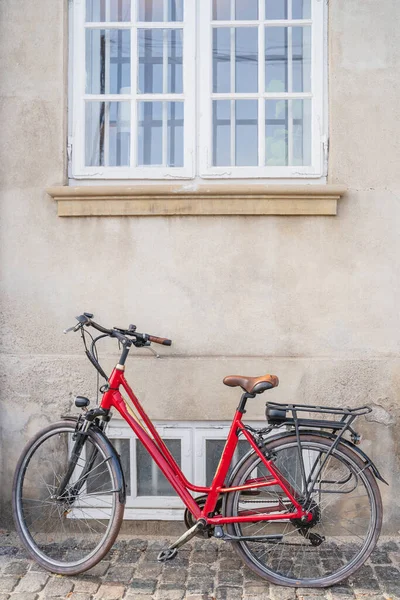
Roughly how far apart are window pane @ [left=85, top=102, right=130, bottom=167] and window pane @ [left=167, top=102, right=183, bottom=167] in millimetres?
304

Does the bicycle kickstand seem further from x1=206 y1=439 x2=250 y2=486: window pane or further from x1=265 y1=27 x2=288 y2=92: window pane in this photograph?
x1=265 y1=27 x2=288 y2=92: window pane

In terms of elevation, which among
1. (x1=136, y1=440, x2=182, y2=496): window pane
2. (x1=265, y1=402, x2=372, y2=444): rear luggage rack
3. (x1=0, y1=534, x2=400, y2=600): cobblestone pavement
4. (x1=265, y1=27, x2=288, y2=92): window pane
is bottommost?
(x1=0, y1=534, x2=400, y2=600): cobblestone pavement

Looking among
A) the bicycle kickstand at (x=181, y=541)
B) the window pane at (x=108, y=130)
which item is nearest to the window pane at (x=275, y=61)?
the window pane at (x=108, y=130)

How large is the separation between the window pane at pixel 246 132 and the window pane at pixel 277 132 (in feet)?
0.28

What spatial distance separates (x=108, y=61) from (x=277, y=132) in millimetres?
1317

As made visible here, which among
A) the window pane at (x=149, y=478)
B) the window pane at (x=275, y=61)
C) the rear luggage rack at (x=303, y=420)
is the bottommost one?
the window pane at (x=149, y=478)

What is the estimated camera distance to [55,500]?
429cm

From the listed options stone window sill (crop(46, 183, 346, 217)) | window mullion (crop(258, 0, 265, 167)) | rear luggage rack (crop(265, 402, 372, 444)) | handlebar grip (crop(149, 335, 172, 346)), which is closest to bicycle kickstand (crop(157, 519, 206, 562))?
rear luggage rack (crop(265, 402, 372, 444))

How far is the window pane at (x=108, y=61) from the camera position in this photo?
493cm

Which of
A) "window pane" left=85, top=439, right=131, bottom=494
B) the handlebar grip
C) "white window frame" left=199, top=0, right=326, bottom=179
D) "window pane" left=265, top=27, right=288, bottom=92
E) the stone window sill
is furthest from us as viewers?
"window pane" left=265, top=27, right=288, bottom=92

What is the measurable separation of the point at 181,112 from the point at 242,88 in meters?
0.47

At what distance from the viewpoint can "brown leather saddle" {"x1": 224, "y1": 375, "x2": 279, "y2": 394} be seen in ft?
13.1

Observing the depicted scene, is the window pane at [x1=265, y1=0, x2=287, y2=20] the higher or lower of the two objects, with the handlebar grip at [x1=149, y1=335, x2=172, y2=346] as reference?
higher

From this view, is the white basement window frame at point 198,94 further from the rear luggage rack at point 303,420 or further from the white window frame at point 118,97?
the rear luggage rack at point 303,420
